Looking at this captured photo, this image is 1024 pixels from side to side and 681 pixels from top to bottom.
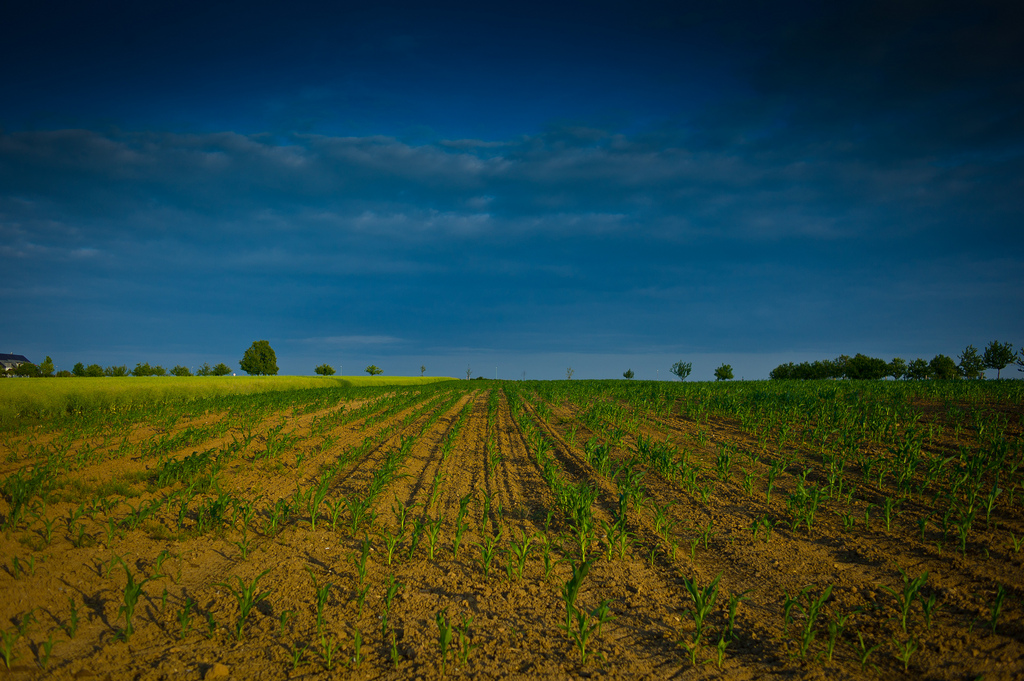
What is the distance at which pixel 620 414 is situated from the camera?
16688 mm

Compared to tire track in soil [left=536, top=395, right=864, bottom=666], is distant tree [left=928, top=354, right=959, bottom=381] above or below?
above

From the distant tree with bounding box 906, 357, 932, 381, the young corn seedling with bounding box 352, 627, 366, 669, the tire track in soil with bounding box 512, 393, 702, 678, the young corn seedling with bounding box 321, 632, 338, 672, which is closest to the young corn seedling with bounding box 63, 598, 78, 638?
the young corn seedling with bounding box 321, 632, 338, 672

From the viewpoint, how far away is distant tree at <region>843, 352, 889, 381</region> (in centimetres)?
7706

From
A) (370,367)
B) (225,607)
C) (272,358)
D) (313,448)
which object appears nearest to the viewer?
(225,607)

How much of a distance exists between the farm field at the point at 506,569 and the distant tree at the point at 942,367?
90747mm

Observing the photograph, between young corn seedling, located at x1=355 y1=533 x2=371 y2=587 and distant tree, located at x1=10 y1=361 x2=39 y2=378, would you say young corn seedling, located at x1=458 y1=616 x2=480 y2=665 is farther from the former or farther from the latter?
distant tree, located at x1=10 y1=361 x2=39 y2=378

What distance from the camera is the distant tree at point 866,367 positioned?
253ft

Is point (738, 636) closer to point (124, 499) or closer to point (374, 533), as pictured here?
point (374, 533)

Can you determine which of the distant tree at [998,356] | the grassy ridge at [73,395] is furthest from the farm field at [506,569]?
the distant tree at [998,356]

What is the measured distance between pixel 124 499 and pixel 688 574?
28.7 ft

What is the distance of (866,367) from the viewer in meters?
78.4

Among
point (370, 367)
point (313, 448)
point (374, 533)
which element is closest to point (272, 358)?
point (370, 367)

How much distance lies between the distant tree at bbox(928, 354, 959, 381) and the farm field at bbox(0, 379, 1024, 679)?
298 ft

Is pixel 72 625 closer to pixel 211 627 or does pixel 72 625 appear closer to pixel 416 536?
pixel 211 627
